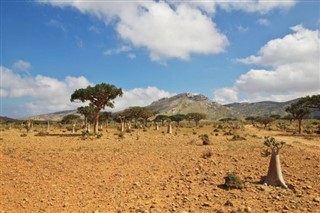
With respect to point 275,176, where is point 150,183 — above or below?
below

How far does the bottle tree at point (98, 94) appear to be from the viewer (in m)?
42.7

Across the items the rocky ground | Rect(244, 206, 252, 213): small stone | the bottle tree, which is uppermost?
the bottle tree

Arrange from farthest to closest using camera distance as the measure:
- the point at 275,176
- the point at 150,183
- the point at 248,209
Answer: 1. the point at 150,183
2. the point at 275,176
3. the point at 248,209

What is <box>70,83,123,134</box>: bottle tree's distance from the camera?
42688 millimetres

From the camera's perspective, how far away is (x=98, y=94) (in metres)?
42.9

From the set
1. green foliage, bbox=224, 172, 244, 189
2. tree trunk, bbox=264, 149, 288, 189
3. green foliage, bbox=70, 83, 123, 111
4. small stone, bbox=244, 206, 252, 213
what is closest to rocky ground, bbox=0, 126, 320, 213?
small stone, bbox=244, 206, 252, 213

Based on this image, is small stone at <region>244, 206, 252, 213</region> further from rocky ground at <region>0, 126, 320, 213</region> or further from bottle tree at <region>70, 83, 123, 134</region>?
bottle tree at <region>70, 83, 123, 134</region>

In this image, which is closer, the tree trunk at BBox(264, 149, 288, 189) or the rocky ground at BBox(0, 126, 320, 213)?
the rocky ground at BBox(0, 126, 320, 213)

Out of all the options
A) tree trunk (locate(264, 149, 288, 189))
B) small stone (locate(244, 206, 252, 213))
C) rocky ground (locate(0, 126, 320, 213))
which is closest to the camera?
small stone (locate(244, 206, 252, 213))

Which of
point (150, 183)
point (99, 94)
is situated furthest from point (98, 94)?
point (150, 183)

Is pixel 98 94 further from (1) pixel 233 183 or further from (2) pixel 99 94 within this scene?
(1) pixel 233 183

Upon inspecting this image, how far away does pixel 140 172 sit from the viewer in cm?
1612

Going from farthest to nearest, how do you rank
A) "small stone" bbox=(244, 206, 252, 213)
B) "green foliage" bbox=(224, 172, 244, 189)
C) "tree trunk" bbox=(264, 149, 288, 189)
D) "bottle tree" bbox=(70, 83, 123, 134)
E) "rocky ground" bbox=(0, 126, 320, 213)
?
1. "bottle tree" bbox=(70, 83, 123, 134)
2. "tree trunk" bbox=(264, 149, 288, 189)
3. "green foliage" bbox=(224, 172, 244, 189)
4. "rocky ground" bbox=(0, 126, 320, 213)
5. "small stone" bbox=(244, 206, 252, 213)

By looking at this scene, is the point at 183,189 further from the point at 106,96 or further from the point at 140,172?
the point at 106,96
